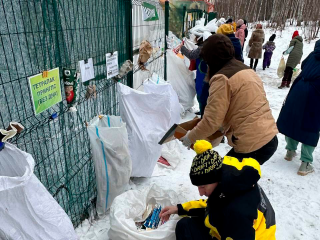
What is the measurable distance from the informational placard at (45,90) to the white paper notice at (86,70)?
283 mm

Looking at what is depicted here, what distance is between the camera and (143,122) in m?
2.49

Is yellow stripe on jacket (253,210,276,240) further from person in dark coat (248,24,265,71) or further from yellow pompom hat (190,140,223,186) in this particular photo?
person in dark coat (248,24,265,71)

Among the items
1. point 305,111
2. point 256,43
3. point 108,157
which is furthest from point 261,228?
point 256,43

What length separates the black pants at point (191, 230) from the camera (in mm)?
1640

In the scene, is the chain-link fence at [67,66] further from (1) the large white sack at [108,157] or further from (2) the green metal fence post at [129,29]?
(1) the large white sack at [108,157]

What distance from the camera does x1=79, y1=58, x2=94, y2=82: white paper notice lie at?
6.34ft

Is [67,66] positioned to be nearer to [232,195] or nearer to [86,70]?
[86,70]

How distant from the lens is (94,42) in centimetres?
220

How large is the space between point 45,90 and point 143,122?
1.09 meters

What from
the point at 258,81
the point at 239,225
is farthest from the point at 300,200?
the point at 239,225

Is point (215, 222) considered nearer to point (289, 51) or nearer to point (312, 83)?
point (312, 83)

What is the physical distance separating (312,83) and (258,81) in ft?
4.15

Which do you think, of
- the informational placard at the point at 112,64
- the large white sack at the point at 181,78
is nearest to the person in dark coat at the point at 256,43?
the large white sack at the point at 181,78

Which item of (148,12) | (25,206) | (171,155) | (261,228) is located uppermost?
(148,12)
